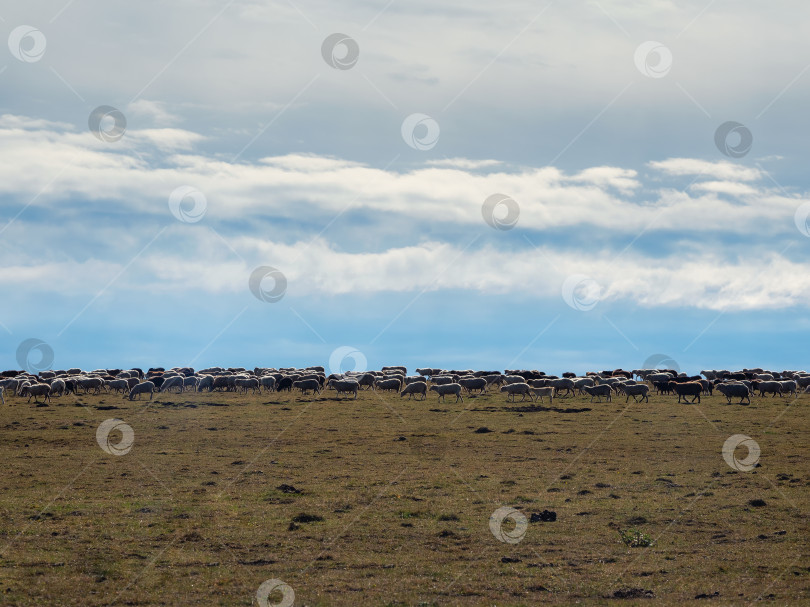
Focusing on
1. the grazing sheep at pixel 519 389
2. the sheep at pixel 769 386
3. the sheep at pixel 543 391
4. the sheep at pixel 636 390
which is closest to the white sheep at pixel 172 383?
the grazing sheep at pixel 519 389

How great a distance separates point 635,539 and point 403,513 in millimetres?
6150

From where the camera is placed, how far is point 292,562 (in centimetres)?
1689

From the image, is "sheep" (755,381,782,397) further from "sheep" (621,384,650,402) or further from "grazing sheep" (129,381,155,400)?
"grazing sheep" (129,381,155,400)

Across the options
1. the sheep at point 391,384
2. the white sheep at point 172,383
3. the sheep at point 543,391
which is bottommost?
the sheep at point 543,391

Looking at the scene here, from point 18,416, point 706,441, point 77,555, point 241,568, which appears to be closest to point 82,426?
point 18,416

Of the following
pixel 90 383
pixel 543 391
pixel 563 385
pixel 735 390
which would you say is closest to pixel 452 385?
pixel 543 391

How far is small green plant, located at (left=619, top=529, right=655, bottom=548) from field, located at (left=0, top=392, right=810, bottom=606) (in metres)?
0.10

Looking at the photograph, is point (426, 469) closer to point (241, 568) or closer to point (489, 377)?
point (241, 568)

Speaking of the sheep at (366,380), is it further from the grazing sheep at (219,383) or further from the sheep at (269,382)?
the grazing sheep at (219,383)

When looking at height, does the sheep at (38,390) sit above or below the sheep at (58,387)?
below

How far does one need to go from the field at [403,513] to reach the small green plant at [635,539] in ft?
0.32

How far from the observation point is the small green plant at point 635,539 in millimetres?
18281

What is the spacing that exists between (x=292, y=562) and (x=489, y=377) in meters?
50.0

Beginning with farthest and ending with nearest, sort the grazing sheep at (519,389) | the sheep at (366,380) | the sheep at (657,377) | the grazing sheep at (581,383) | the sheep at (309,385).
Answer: the sheep at (657,377) < the sheep at (366,380) < the sheep at (309,385) < the grazing sheep at (581,383) < the grazing sheep at (519,389)
